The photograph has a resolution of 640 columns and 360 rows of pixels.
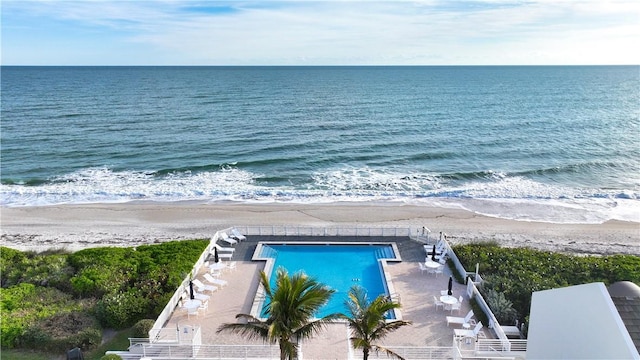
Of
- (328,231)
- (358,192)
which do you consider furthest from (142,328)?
(358,192)

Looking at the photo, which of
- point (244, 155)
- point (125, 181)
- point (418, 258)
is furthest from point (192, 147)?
point (418, 258)

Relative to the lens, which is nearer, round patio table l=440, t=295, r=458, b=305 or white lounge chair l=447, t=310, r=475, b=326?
white lounge chair l=447, t=310, r=475, b=326

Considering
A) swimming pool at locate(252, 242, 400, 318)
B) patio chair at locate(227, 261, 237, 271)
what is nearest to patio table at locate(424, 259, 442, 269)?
swimming pool at locate(252, 242, 400, 318)

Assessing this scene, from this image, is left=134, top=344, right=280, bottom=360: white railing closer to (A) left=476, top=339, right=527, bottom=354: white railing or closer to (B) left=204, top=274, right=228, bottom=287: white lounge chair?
(B) left=204, top=274, right=228, bottom=287: white lounge chair

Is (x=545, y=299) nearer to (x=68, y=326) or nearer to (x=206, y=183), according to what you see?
(x=68, y=326)

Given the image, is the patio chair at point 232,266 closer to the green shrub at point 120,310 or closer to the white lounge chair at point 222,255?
the white lounge chair at point 222,255

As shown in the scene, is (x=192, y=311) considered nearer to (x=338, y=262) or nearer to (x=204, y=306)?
(x=204, y=306)
